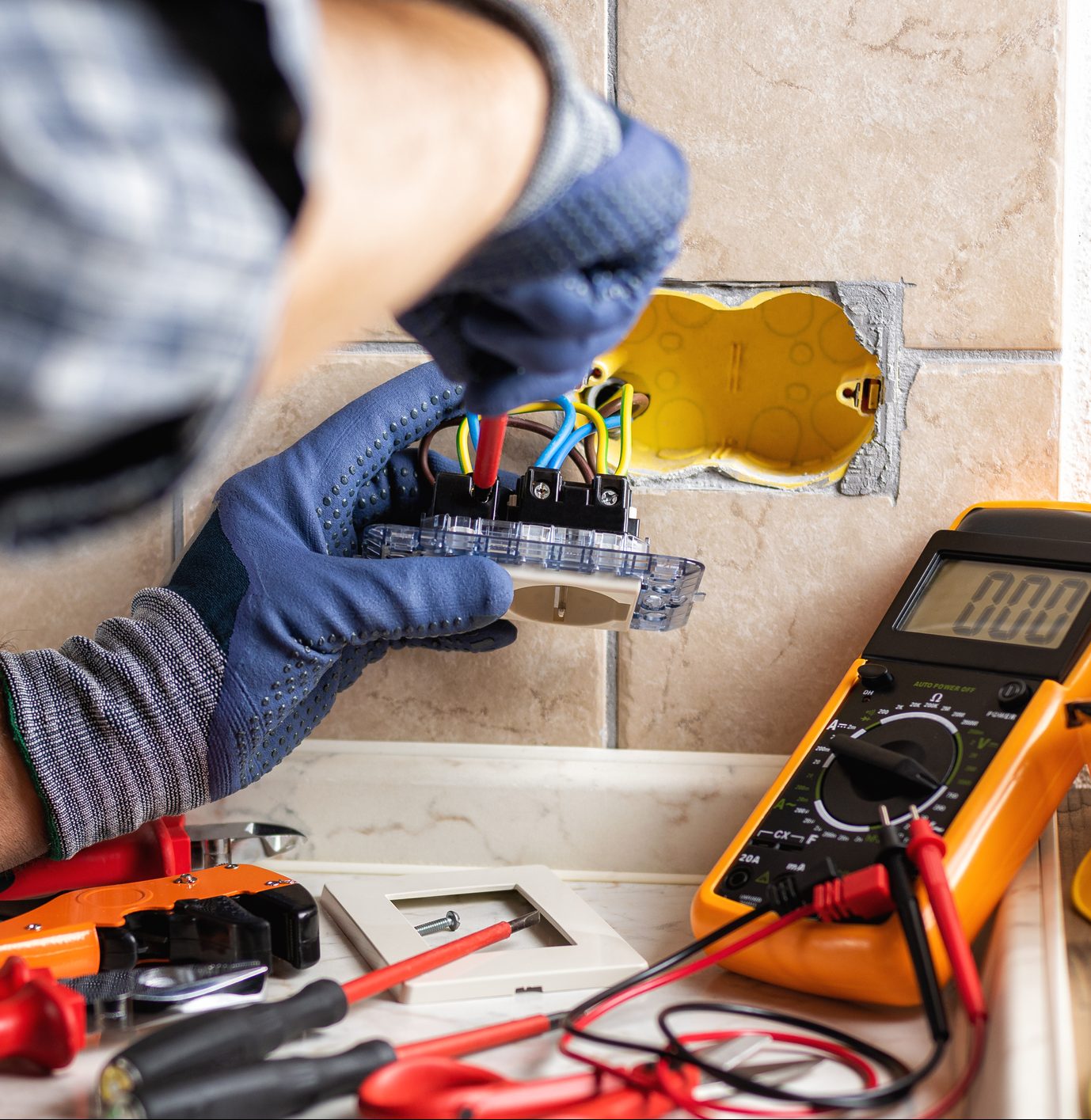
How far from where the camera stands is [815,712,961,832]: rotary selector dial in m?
0.57

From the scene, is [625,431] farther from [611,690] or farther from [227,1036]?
[227,1036]

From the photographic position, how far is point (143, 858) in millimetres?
692

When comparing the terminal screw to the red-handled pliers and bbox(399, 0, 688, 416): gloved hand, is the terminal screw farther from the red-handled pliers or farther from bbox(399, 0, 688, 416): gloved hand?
bbox(399, 0, 688, 416): gloved hand

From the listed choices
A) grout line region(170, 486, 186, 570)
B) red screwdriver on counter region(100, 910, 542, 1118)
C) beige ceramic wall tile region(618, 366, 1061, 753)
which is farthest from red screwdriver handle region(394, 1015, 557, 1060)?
grout line region(170, 486, 186, 570)

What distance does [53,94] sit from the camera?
0.20 meters

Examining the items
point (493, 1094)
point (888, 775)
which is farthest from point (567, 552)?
point (493, 1094)

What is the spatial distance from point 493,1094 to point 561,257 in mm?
314

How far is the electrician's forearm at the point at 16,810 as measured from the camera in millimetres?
645

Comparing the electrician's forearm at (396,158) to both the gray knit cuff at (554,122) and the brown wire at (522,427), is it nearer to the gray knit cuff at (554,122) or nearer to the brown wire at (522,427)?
the gray knit cuff at (554,122)

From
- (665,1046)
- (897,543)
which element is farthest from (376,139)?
(897,543)

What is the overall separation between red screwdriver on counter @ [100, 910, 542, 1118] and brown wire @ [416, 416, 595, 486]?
360mm

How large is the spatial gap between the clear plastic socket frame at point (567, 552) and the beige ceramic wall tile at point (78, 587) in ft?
0.74


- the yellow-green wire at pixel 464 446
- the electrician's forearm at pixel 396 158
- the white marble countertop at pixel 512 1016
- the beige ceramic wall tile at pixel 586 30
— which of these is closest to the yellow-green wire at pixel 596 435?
the yellow-green wire at pixel 464 446

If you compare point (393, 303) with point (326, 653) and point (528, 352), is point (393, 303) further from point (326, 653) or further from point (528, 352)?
point (326, 653)
